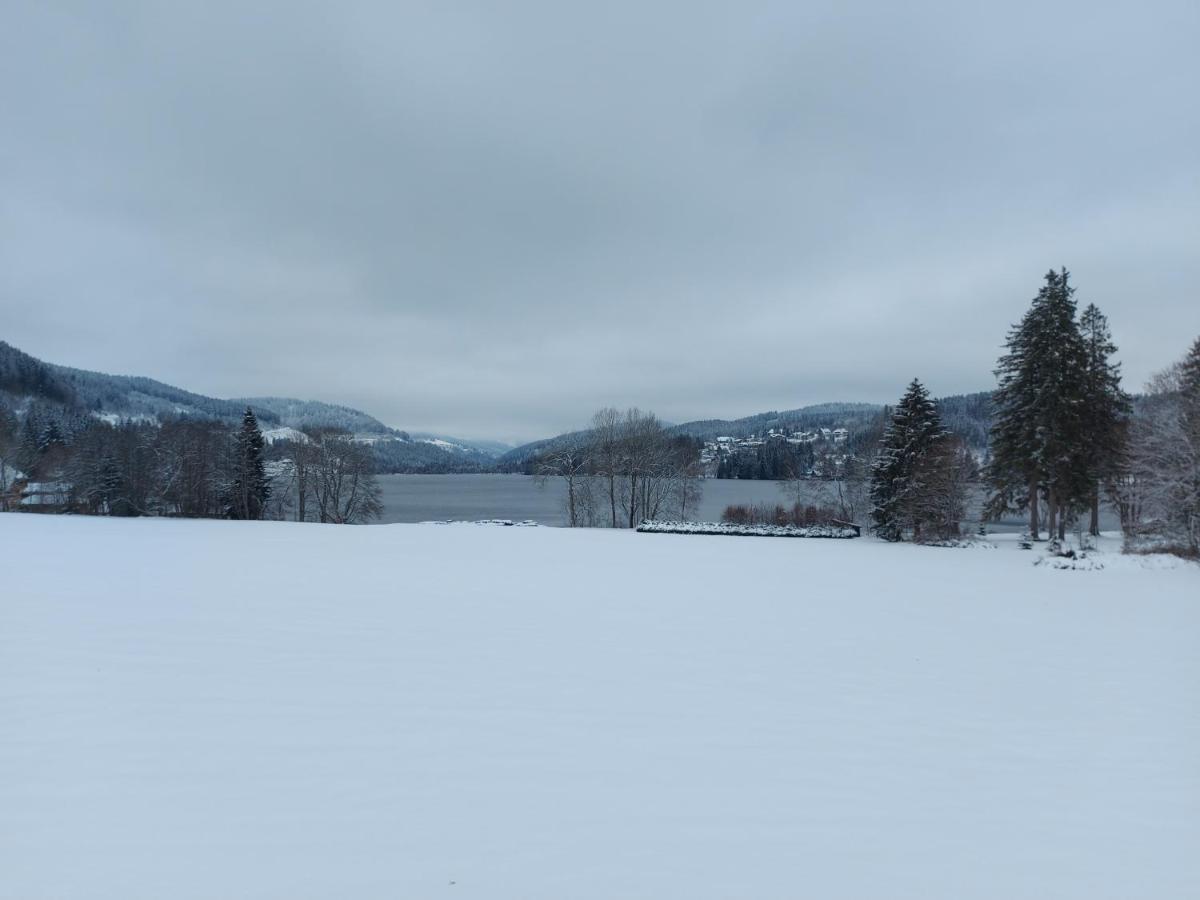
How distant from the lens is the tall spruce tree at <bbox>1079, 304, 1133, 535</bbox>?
24594mm

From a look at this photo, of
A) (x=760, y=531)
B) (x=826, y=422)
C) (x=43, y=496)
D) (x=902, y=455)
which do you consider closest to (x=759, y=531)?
(x=760, y=531)

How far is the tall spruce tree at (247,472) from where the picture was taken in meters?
34.9

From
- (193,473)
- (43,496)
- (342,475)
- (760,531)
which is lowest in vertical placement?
(760,531)

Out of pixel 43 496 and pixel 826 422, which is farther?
pixel 826 422

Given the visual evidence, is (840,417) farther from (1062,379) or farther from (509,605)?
(509,605)

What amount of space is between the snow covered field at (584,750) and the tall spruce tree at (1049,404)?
17395 millimetres

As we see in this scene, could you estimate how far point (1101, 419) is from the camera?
82.7 ft

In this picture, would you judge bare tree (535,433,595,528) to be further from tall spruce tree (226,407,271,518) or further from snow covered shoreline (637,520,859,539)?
tall spruce tree (226,407,271,518)

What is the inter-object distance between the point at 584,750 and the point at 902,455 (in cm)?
2604

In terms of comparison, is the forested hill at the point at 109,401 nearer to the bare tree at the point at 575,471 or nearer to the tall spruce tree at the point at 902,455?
the bare tree at the point at 575,471

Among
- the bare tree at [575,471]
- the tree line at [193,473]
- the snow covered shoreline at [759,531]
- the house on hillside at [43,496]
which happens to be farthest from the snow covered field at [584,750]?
the house on hillside at [43,496]

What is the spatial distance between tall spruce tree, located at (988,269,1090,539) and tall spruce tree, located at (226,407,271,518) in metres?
39.3

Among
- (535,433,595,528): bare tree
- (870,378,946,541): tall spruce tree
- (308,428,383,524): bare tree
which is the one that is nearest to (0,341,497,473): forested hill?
(308,428,383,524): bare tree

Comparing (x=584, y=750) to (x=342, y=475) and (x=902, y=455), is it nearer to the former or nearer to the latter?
(x=902, y=455)
